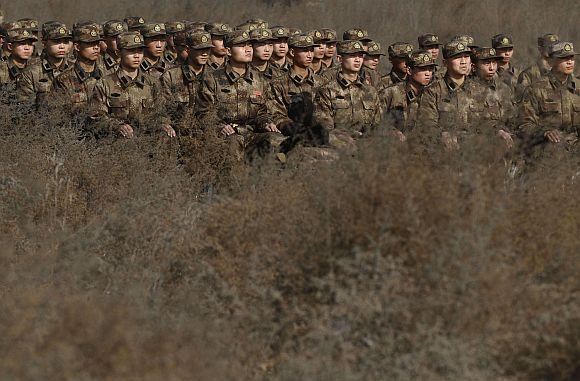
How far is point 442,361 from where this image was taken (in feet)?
20.2

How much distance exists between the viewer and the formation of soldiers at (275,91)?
36.5 feet

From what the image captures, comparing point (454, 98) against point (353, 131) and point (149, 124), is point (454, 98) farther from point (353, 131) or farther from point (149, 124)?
point (149, 124)

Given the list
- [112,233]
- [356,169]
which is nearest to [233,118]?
[112,233]

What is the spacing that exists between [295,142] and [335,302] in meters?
4.37

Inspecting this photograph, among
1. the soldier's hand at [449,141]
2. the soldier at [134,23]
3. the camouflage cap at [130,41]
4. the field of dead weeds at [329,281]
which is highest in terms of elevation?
the soldier at [134,23]

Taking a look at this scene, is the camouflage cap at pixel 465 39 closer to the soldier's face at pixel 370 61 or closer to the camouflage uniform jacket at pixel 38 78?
the soldier's face at pixel 370 61

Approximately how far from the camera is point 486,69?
41.0 ft

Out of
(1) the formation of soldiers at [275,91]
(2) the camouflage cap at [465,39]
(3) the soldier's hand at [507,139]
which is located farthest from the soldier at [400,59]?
(3) the soldier's hand at [507,139]

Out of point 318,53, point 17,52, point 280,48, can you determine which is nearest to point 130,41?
point 280,48

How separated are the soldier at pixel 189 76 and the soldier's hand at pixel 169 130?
34 cm

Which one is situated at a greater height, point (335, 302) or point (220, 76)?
point (220, 76)

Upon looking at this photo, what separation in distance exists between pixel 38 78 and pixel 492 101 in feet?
15.5

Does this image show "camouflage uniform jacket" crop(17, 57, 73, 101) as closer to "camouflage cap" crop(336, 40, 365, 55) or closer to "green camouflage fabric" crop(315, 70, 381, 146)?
"green camouflage fabric" crop(315, 70, 381, 146)

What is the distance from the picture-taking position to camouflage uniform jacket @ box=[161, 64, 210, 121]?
1182 cm
